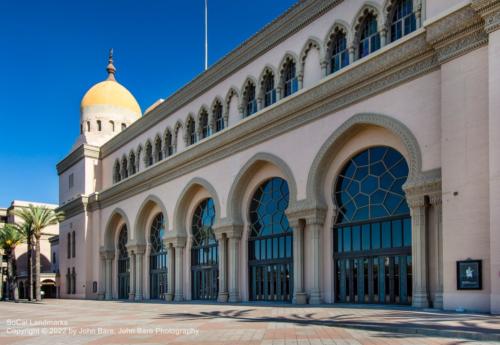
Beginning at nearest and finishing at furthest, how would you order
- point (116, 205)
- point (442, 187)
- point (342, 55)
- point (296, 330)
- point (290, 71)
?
1. point (296, 330)
2. point (442, 187)
3. point (342, 55)
4. point (290, 71)
5. point (116, 205)

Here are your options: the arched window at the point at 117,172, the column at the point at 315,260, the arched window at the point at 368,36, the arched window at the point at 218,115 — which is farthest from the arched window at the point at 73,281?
the arched window at the point at 368,36

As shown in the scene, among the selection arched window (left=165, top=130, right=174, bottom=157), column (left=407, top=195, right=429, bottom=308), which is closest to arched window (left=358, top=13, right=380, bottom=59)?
column (left=407, top=195, right=429, bottom=308)

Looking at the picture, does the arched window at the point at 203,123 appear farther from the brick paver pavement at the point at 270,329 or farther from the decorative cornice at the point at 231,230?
the brick paver pavement at the point at 270,329

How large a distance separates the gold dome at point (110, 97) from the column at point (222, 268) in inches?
→ 962

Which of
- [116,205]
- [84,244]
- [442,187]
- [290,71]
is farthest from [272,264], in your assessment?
[84,244]

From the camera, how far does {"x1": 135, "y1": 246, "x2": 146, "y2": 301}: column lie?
39.5 meters

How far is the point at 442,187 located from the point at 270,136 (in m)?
10.7

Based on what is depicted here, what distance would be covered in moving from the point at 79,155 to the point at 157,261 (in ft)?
47.6

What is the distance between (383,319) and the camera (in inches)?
597

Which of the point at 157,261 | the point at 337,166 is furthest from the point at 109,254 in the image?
the point at 337,166

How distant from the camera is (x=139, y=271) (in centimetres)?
3934

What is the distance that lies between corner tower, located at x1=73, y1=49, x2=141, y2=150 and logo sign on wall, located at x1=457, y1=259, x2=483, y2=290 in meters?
37.6

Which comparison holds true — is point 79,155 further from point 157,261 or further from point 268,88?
point 268,88

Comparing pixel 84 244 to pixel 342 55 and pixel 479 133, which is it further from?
pixel 479 133
